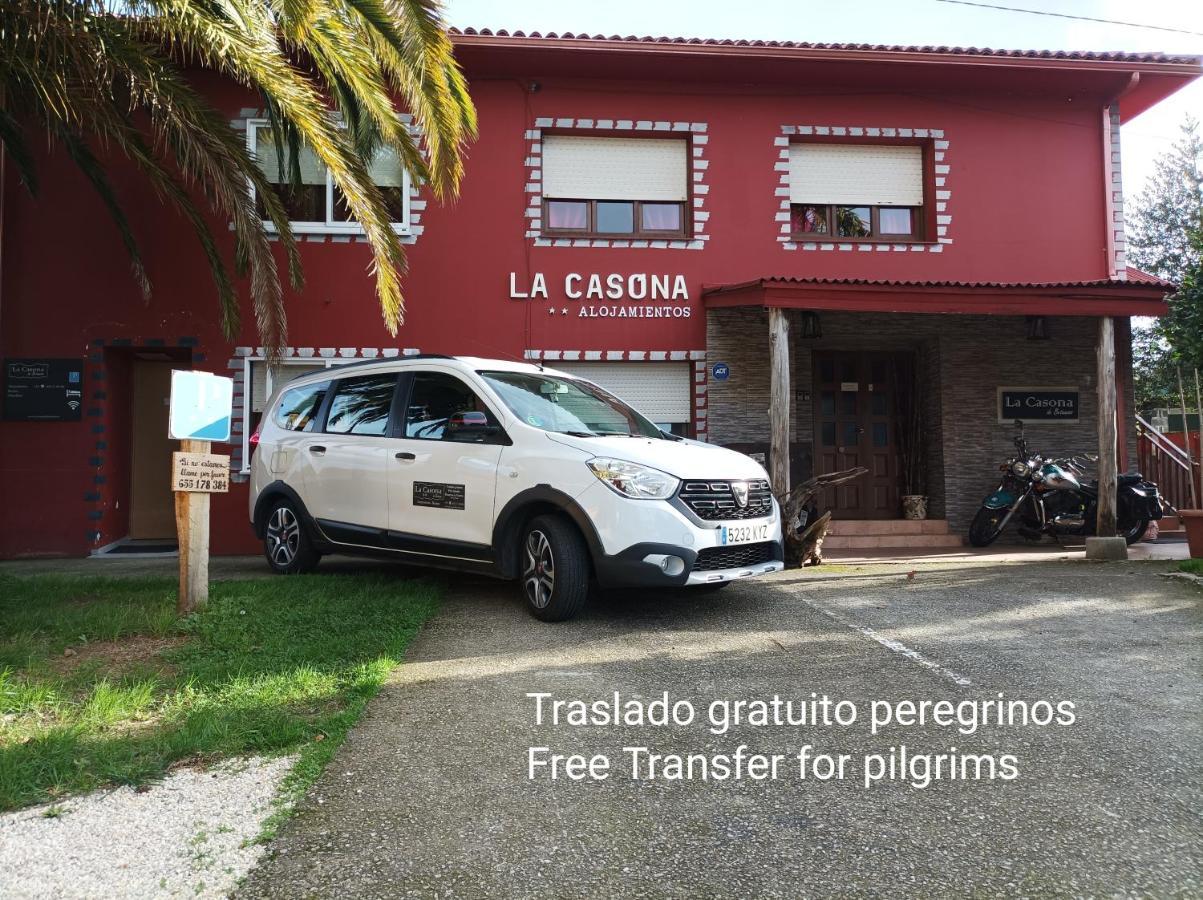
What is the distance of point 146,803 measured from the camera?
104 inches

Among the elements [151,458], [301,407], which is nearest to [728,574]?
[301,407]

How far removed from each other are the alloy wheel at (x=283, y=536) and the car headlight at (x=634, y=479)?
10.9 feet

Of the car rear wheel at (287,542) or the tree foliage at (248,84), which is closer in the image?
the tree foliage at (248,84)

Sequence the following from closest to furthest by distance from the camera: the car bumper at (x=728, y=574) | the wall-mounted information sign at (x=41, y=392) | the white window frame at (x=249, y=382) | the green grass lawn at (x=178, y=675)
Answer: the green grass lawn at (x=178, y=675) → the car bumper at (x=728, y=574) → the wall-mounted information sign at (x=41, y=392) → the white window frame at (x=249, y=382)

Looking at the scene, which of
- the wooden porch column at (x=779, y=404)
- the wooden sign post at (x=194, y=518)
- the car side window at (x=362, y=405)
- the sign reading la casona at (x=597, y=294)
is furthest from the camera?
the sign reading la casona at (x=597, y=294)

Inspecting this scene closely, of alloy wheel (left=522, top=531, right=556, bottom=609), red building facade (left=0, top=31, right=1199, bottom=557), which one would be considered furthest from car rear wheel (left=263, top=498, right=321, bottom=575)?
red building facade (left=0, top=31, right=1199, bottom=557)

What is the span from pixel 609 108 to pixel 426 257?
320 cm

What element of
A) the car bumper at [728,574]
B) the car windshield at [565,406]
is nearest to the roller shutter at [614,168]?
the car windshield at [565,406]

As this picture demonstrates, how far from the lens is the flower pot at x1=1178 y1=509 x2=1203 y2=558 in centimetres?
776

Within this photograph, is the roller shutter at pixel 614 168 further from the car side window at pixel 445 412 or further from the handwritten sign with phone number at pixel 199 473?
the handwritten sign with phone number at pixel 199 473

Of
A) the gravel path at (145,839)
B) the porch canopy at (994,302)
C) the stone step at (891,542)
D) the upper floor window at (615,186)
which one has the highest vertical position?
the upper floor window at (615,186)

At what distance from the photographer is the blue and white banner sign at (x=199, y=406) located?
16.8ft

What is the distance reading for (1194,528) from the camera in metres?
7.86

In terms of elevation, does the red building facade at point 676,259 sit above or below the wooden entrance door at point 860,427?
above
